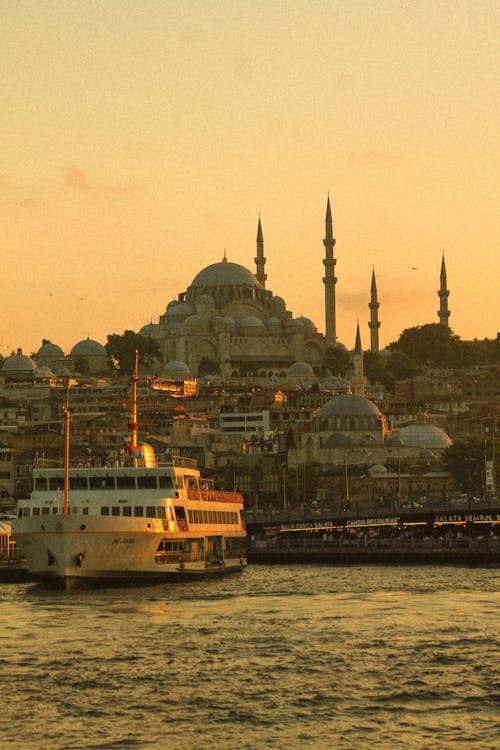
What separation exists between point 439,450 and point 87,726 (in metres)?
129

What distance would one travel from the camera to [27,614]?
57.3 meters

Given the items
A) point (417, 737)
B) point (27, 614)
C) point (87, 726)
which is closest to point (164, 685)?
point (87, 726)

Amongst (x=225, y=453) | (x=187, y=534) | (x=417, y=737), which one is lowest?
(x=417, y=737)

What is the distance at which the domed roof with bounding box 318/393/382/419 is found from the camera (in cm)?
16425

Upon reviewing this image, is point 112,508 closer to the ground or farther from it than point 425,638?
farther from it

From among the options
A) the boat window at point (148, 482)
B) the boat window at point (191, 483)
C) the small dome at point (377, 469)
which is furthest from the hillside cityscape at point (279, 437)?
the boat window at point (148, 482)

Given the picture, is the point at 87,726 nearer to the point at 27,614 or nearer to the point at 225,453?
the point at 27,614

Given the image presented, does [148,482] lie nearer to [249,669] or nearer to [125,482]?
[125,482]

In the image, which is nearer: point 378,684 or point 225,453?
point 378,684

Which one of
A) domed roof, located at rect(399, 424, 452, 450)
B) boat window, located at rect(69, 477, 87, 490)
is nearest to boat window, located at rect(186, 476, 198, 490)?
boat window, located at rect(69, 477, 87, 490)

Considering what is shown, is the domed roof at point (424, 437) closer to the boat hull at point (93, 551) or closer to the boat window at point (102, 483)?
the boat window at point (102, 483)

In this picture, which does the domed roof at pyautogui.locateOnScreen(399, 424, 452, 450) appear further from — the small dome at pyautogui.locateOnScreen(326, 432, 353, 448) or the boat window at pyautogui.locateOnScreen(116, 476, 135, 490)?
the boat window at pyautogui.locateOnScreen(116, 476, 135, 490)

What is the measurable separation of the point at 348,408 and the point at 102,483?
95.0 meters

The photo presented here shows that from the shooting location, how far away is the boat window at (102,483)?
7044cm
